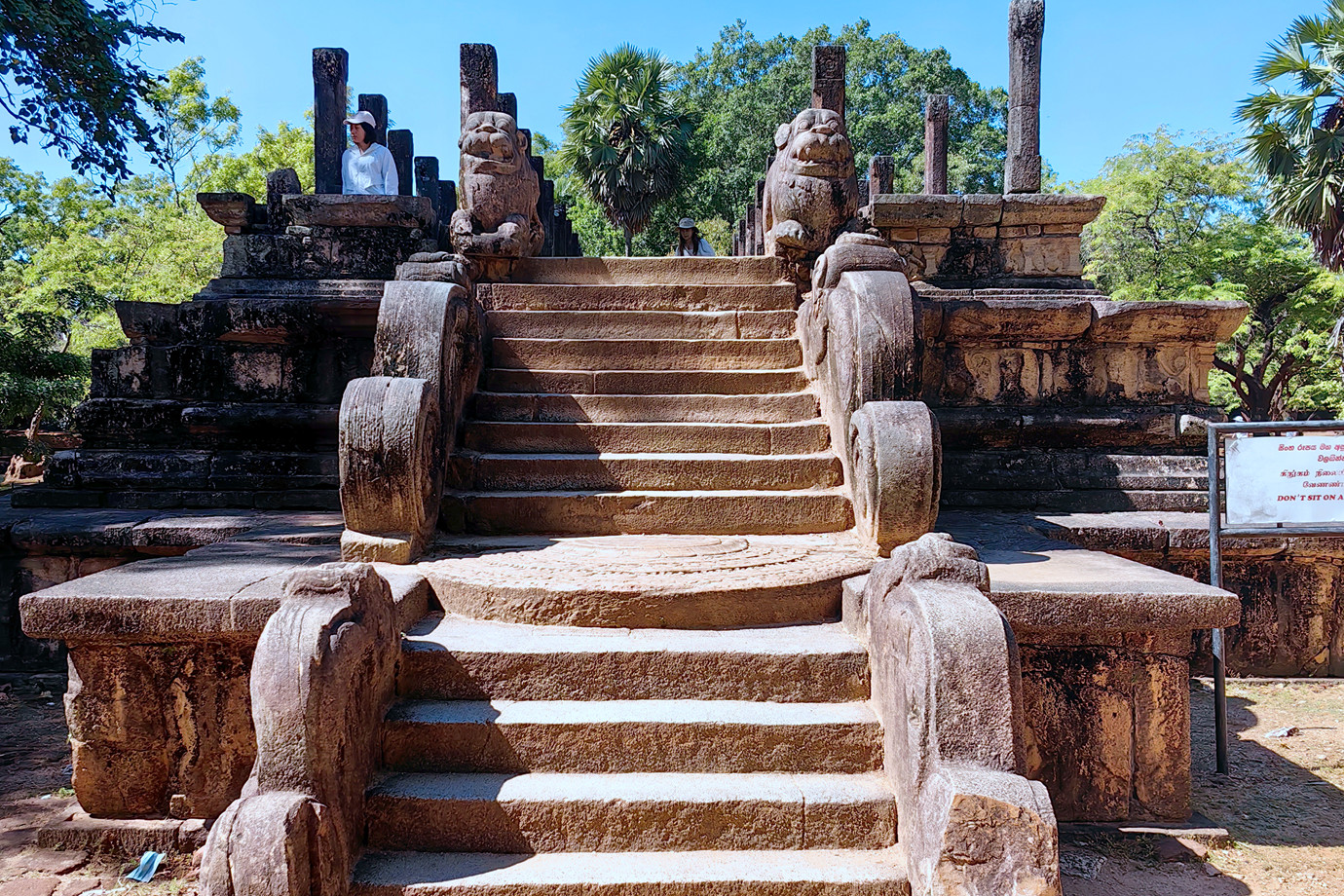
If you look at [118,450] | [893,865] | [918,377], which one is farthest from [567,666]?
[118,450]

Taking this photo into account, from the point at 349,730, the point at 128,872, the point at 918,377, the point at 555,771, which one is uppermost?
the point at 918,377

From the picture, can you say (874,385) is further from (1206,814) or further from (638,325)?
(1206,814)

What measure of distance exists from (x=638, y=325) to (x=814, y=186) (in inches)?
53.3

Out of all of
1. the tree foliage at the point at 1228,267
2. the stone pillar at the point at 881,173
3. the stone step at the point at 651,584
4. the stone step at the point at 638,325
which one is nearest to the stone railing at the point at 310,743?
the stone step at the point at 651,584

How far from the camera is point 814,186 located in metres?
5.02

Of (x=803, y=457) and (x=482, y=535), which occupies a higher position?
(x=803, y=457)

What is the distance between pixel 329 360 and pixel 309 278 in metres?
0.87

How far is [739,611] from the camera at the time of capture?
10.1 feet

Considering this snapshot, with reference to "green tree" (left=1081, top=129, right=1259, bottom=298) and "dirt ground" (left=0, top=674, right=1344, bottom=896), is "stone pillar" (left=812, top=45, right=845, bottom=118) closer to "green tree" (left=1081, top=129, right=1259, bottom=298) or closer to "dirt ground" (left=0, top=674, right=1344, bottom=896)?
"dirt ground" (left=0, top=674, right=1344, bottom=896)

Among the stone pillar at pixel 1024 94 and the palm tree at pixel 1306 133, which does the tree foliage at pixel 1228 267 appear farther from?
the stone pillar at pixel 1024 94

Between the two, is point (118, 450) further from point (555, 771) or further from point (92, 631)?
point (555, 771)

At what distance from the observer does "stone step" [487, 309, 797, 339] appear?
5113mm

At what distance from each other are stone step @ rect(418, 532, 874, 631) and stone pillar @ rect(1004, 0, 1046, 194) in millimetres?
4863

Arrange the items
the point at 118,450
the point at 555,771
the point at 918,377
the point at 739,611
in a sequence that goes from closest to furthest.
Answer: the point at 555,771
the point at 739,611
the point at 918,377
the point at 118,450
